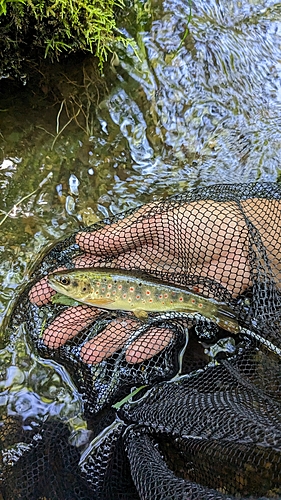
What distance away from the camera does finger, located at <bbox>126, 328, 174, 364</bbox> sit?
7.64ft

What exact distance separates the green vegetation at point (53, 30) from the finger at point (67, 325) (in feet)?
5.24

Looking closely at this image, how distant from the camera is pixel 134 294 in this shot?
2.47 metres

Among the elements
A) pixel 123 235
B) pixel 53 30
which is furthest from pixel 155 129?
pixel 123 235

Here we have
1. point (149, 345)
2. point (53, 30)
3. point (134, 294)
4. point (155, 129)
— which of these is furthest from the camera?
point (155, 129)

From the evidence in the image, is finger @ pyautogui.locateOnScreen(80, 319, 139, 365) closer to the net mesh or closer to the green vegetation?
the net mesh

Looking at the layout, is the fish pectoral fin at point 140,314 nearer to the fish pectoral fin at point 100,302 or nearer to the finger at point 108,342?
the finger at point 108,342

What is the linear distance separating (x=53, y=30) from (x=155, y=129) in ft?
2.84

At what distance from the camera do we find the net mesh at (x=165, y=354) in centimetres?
198

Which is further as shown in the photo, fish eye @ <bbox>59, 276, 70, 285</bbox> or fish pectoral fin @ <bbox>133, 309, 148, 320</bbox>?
fish pectoral fin @ <bbox>133, 309, 148, 320</bbox>

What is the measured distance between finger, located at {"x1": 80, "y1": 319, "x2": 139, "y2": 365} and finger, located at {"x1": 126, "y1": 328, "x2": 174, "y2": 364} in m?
0.08

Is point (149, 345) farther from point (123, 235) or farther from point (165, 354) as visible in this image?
point (123, 235)

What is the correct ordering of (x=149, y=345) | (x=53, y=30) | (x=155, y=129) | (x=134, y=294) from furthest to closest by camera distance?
(x=155, y=129) < (x=53, y=30) < (x=134, y=294) < (x=149, y=345)

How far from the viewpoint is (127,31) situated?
3.09m

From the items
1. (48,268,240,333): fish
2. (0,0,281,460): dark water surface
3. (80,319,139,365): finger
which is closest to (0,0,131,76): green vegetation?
(0,0,281,460): dark water surface
